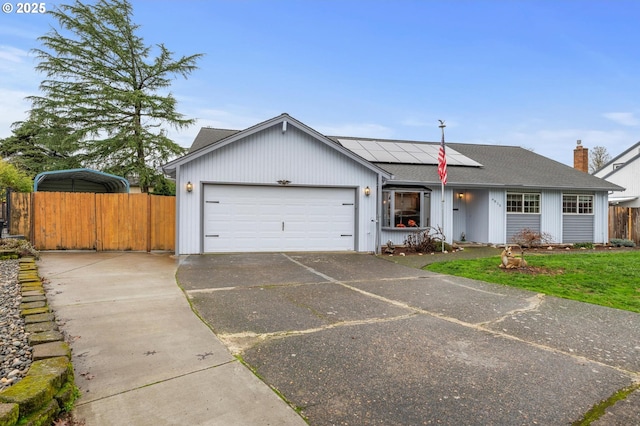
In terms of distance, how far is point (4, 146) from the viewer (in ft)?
76.4

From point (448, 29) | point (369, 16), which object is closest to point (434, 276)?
point (369, 16)

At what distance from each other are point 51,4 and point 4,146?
10454mm

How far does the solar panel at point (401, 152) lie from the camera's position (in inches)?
586

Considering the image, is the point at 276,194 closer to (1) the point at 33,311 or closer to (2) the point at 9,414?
(1) the point at 33,311

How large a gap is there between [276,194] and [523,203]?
997 cm

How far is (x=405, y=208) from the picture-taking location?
12781 mm

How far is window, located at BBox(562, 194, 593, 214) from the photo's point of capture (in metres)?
14.6

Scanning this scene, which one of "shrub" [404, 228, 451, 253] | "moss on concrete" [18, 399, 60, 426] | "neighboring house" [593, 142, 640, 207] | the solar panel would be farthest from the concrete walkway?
"neighboring house" [593, 142, 640, 207]

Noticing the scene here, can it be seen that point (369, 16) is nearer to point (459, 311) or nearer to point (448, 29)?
point (448, 29)

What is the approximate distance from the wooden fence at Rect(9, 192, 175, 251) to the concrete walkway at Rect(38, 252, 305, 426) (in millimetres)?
5194

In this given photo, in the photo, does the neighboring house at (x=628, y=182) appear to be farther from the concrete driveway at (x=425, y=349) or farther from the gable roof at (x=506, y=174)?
the concrete driveway at (x=425, y=349)

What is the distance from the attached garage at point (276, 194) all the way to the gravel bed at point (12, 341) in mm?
5132

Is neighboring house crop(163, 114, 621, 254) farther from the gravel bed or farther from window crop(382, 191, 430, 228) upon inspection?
the gravel bed

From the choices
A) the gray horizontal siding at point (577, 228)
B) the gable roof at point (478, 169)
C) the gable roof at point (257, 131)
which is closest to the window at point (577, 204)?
the gray horizontal siding at point (577, 228)
